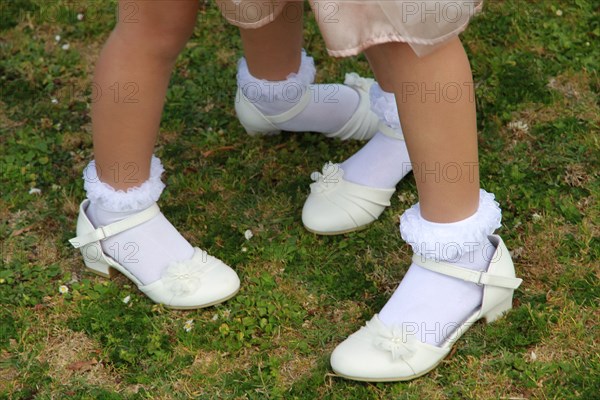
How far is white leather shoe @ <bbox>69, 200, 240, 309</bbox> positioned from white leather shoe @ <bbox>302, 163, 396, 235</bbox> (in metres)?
0.29

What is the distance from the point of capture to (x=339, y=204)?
2.36m

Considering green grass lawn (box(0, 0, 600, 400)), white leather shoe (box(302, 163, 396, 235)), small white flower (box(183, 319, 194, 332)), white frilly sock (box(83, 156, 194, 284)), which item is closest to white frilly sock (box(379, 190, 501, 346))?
green grass lawn (box(0, 0, 600, 400))

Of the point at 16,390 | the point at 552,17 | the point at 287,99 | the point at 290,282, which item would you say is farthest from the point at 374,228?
the point at 552,17

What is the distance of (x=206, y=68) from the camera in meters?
3.06

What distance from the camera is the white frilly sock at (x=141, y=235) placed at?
2.17 meters

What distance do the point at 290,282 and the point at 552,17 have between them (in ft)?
4.92

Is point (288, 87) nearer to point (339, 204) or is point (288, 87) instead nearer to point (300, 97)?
point (300, 97)

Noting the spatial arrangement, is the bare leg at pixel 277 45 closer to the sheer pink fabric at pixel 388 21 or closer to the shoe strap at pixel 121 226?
the shoe strap at pixel 121 226

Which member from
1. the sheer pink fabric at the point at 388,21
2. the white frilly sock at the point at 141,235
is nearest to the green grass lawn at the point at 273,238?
the white frilly sock at the point at 141,235

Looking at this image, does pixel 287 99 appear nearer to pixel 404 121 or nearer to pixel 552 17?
pixel 404 121

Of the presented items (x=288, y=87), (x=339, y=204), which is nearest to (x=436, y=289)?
(x=339, y=204)

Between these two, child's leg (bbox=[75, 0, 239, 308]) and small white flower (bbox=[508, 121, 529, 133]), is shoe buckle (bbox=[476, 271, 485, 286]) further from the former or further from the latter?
small white flower (bbox=[508, 121, 529, 133])

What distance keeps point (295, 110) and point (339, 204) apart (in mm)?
357

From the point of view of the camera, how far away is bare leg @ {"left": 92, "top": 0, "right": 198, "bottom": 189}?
190 centimetres
